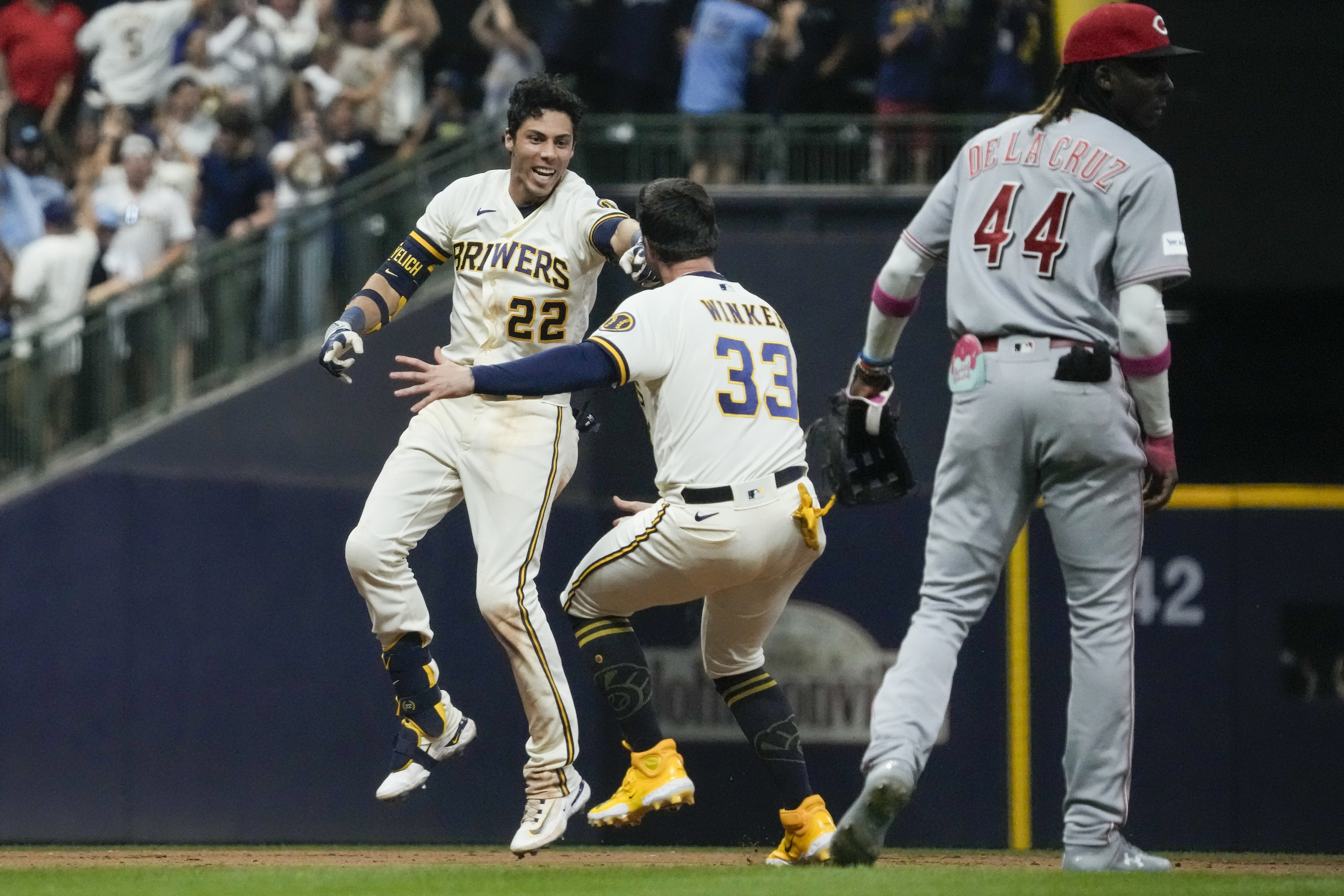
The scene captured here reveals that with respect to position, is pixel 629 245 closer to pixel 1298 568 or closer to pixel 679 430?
pixel 679 430

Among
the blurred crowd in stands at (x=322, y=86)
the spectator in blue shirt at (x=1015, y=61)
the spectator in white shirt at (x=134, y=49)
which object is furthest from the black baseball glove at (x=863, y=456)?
the spectator in white shirt at (x=134, y=49)

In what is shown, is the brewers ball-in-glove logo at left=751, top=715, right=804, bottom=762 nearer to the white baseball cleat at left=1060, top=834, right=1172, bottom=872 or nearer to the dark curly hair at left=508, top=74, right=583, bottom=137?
the white baseball cleat at left=1060, top=834, right=1172, bottom=872

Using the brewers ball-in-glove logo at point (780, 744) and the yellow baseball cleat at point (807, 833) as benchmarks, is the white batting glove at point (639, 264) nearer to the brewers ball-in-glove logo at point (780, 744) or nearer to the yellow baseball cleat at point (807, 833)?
the brewers ball-in-glove logo at point (780, 744)

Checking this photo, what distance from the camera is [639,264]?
18.7 feet

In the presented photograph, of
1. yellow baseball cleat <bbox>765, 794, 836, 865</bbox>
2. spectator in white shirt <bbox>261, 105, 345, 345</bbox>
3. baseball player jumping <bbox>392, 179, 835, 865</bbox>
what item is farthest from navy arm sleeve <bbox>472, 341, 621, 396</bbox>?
spectator in white shirt <bbox>261, 105, 345, 345</bbox>

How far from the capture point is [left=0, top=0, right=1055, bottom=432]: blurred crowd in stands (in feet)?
29.5

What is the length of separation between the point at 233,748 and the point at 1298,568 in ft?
14.7

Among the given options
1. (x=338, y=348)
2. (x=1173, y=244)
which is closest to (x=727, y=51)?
(x=338, y=348)

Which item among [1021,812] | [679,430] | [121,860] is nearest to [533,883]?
[679,430]

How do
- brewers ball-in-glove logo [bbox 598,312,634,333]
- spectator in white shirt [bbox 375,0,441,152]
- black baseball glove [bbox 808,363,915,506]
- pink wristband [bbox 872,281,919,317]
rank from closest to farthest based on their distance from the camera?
pink wristband [bbox 872,281,919,317] → brewers ball-in-glove logo [bbox 598,312,634,333] → black baseball glove [bbox 808,363,915,506] → spectator in white shirt [bbox 375,0,441,152]

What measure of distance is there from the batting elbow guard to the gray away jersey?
2149mm

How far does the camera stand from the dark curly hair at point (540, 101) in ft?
19.4

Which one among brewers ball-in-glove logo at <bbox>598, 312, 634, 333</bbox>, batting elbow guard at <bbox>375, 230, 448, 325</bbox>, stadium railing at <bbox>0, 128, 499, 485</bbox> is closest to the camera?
brewers ball-in-glove logo at <bbox>598, 312, 634, 333</bbox>

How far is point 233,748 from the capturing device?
7.66 m
